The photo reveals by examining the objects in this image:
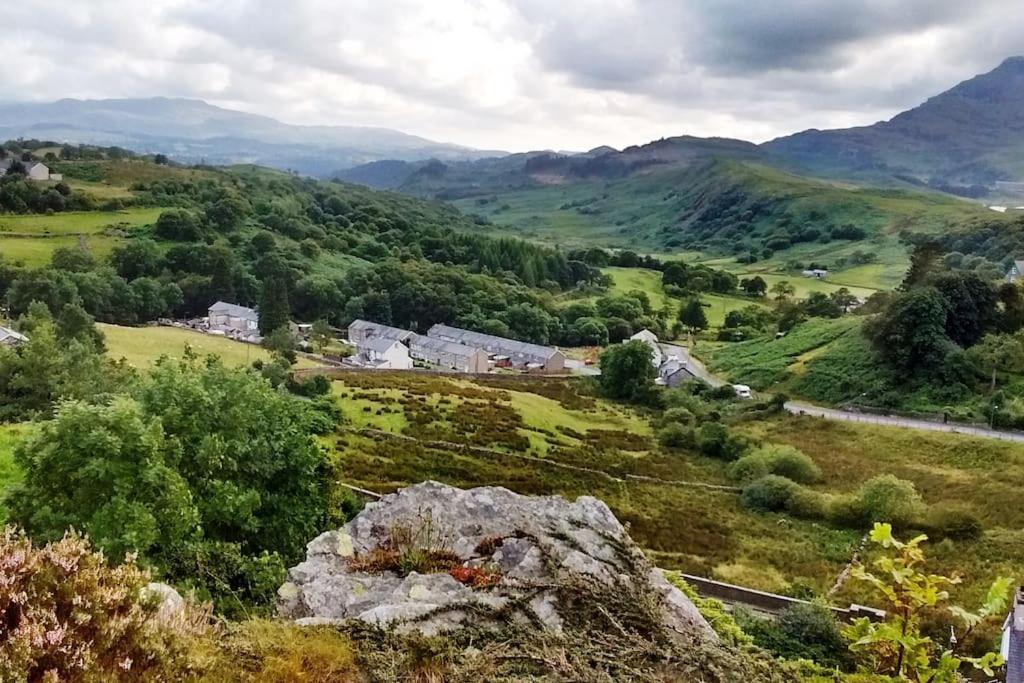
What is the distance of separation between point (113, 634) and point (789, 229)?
180 meters

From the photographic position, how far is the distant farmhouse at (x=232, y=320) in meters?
83.5

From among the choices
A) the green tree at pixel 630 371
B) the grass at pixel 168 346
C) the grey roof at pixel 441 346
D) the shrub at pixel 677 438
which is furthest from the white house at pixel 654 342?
the grass at pixel 168 346

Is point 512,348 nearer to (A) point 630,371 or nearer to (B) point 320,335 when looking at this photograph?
(B) point 320,335

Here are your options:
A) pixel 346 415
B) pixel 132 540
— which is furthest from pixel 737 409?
pixel 132 540

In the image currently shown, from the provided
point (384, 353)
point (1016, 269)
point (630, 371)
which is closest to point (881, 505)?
point (630, 371)

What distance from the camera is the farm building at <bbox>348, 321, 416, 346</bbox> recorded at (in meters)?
86.1

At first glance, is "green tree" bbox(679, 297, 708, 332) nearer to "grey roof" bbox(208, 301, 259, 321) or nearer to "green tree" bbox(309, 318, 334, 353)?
"green tree" bbox(309, 318, 334, 353)

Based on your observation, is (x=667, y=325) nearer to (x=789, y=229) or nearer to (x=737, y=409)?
(x=737, y=409)

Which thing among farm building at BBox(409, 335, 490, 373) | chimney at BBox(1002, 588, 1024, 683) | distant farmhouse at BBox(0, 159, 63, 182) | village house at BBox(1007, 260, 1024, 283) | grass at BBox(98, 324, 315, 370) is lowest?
farm building at BBox(409, 335, 490, 373)

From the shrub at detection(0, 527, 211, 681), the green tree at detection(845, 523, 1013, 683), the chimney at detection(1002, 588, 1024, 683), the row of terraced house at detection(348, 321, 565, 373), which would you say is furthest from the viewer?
the row of terraced house at detection(348, 321, 565, 373)

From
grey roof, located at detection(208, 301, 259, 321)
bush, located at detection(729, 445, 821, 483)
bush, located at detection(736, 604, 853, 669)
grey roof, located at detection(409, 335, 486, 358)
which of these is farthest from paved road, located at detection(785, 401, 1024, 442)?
grey roof, located at detection(208, 301, 259, 321)

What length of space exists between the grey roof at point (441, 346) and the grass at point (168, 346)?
19584 millimetres

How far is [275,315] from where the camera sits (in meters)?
77.8

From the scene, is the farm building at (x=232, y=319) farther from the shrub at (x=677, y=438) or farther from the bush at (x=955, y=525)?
the bush at (x=955, y=525)
